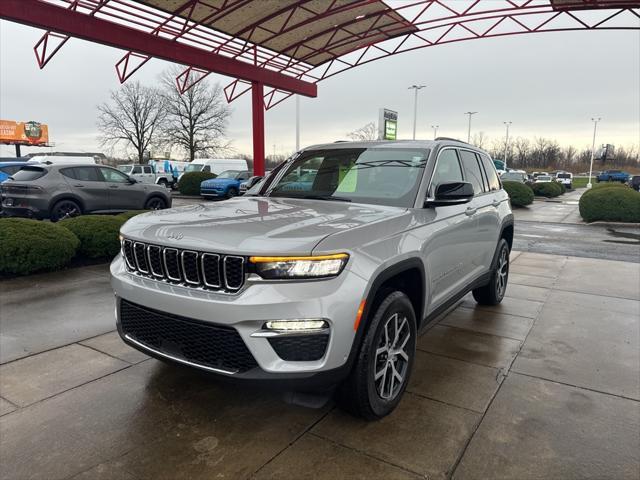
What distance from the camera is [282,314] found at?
7.63 ft

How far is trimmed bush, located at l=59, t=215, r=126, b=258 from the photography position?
741cm

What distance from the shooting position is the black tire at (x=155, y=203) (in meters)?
12.5

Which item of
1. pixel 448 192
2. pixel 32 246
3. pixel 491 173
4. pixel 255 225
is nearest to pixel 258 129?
pixel 32 246

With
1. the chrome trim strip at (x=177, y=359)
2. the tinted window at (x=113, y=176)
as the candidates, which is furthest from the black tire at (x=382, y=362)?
the tinted window at (x=113, y=176)

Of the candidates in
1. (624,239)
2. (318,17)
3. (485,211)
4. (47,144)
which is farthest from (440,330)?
(47,144)

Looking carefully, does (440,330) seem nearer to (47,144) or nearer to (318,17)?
(318,17)

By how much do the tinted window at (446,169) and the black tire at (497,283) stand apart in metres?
1.46

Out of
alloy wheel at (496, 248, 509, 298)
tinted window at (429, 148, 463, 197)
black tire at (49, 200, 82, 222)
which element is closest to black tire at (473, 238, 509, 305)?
alloy wheel at (496, 248, 509, 298)

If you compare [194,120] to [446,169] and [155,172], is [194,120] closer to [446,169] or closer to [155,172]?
[155,172]

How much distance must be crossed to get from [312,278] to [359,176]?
65.8 inches

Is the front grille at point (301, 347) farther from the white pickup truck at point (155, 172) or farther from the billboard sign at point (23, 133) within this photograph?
the billboard sign at point (23, 133)

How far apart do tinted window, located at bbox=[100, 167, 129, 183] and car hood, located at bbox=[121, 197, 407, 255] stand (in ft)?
30.0

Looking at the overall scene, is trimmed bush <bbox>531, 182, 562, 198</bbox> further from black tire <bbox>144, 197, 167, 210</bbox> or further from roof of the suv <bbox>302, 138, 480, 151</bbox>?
roof of the suv <bbox>302, 138, 480, 151</bbox>

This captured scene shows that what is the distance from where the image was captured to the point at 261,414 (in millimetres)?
3010
